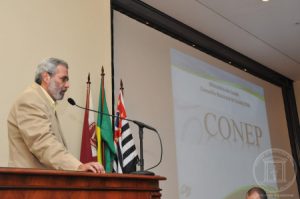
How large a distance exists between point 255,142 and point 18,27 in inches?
147

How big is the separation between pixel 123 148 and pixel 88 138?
1.05 feet

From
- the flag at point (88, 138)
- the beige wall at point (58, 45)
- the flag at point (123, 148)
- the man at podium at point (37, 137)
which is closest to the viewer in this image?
the man at podium at point (37, 137)

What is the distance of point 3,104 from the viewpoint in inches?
97.2

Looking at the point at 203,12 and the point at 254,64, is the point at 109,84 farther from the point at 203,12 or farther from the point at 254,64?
the point at 254,64

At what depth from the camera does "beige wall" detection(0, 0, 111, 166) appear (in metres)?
2.56

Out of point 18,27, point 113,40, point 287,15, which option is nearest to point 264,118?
point 287,15

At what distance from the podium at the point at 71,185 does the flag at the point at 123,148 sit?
1.37 metres

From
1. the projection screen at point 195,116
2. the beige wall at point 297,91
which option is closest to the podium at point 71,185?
the projection screen at point 195,116

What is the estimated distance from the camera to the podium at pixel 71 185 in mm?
1132

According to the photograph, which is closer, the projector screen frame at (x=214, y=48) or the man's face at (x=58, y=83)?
the man's face at (x=58, y=83)

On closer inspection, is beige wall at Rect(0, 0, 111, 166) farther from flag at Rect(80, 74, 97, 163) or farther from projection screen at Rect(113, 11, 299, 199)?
projection screen at Rect(113, 11, 299, 199)

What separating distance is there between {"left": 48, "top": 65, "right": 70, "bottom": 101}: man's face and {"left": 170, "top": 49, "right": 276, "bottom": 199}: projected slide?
2.02 meters

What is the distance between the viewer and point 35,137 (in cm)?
170

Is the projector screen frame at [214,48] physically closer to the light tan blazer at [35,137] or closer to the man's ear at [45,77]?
the man's ear at [45,77]
